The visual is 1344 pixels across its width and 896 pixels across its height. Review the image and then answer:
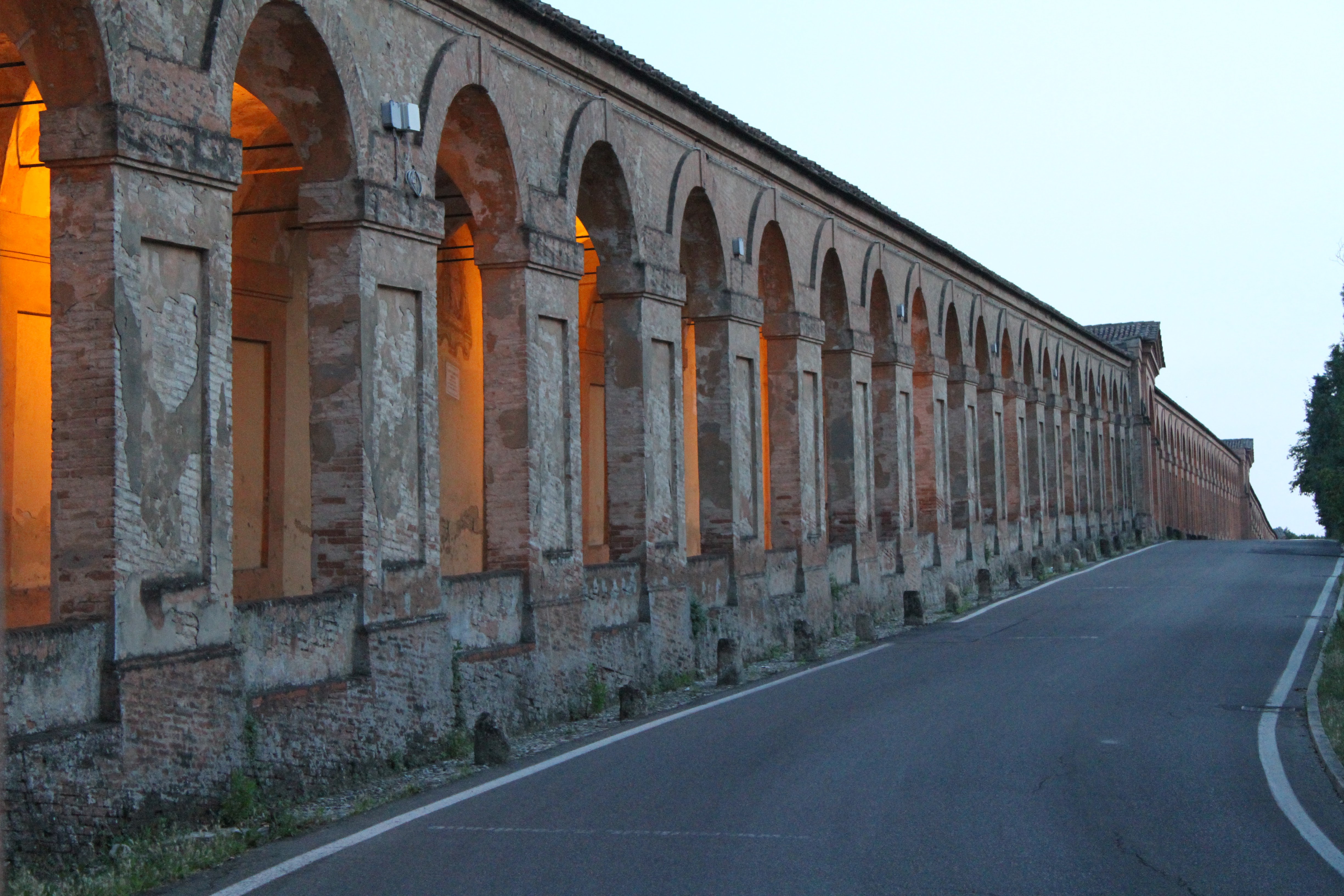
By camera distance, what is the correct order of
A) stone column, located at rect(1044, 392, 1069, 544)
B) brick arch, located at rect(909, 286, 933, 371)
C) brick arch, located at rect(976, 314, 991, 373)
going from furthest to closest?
1. stone column, located at rect(1044, 392, 1069, 544)
2. brick arch, located at rect(976, 314, 991, 373)
3. brick arch, located at rect(909, 286, 933, 371)

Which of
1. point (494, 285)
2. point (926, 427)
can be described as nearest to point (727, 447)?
point (494, 285)

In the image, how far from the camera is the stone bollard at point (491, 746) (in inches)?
389

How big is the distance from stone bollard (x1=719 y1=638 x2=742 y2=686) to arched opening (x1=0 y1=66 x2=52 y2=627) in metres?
6.44

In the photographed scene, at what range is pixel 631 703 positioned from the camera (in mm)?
12289

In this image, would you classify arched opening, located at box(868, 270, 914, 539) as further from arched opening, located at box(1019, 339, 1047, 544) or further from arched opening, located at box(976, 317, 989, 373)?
arched opening, located at box(1019, 339, 1047, 544)

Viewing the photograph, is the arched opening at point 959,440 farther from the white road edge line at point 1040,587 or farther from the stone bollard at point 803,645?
the stone bollard at point 803,645

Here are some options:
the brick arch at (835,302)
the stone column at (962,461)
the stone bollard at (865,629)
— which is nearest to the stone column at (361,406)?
the stone bollard at (865,629)

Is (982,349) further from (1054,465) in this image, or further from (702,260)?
(702,260)

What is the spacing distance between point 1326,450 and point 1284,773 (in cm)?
3898

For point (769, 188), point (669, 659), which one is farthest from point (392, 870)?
point (769, 188)

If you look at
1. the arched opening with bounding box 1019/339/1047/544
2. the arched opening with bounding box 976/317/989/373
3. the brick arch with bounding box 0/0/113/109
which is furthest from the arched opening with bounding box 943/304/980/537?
the brick arch with bounding box 0/0/113/109

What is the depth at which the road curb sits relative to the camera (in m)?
8.65

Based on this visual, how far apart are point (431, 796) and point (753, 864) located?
2716 mm

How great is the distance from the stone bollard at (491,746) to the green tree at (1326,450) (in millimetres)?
18933
